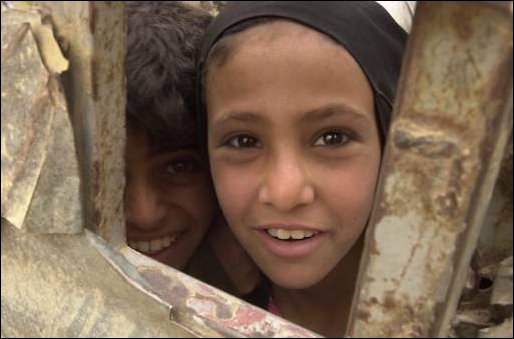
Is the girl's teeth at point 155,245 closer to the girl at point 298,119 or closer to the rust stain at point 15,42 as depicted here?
the girl at point 298,119

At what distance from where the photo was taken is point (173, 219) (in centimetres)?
141

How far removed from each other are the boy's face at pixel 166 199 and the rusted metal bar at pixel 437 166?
0.81 meters

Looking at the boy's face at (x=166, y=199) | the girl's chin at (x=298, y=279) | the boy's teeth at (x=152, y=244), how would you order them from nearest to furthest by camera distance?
the girl's chin at (x=298, y=279) → the boy's face at (x=166, y=199) → the boy's teeth at (x=152, y=244)

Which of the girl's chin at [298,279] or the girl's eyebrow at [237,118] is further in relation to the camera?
the girl's chin at [298,279]

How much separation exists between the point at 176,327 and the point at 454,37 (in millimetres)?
369

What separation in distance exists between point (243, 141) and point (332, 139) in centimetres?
15

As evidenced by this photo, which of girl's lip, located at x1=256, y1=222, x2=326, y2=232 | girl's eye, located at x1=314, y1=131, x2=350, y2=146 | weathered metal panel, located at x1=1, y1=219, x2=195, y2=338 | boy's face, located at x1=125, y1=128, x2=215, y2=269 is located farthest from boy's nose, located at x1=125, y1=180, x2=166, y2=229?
weathered metal panel, located at x1=1, y1=219, x2=195, y2=338

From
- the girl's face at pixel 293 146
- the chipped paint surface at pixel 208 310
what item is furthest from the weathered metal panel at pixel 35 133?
the girl's face at pixel 293 146

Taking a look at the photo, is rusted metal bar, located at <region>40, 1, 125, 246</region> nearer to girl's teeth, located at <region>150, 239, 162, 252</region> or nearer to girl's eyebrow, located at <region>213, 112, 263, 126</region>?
girl's eyebrow, located at <region>213, 112, 263, 126</region>

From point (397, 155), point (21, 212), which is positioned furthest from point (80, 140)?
point (397, 155)

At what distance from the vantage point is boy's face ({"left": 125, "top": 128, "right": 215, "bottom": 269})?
134 cm

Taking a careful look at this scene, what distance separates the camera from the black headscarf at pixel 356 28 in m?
1.01

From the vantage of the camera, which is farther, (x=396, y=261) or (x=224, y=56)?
(x=224, y=56)

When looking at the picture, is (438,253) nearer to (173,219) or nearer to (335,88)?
(335,88)
